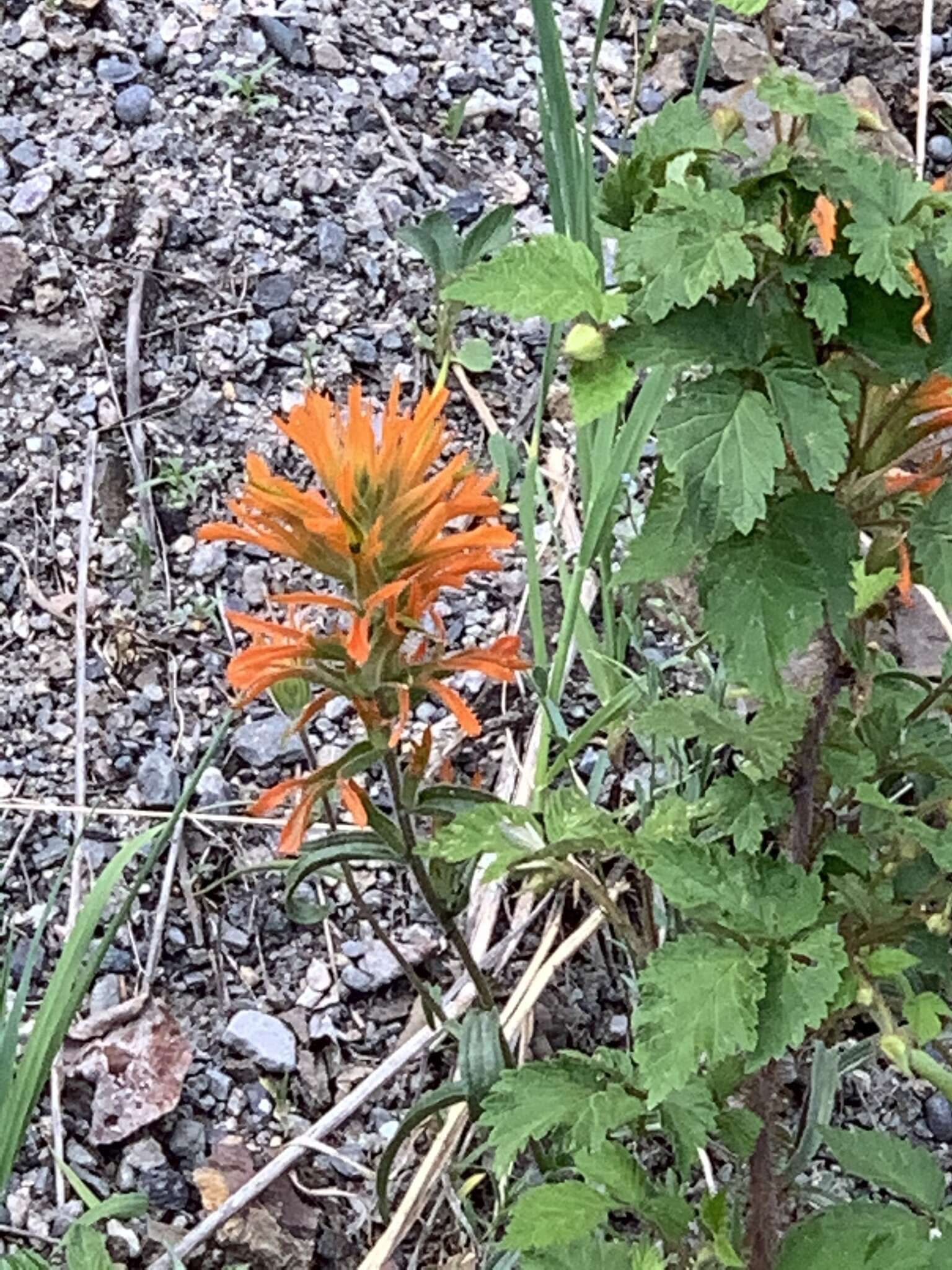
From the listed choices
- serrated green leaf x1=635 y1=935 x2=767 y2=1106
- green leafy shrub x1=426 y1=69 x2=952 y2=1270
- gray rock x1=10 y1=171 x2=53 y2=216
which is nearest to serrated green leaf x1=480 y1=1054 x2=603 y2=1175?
green leafy shrub x1=426 y1=69 x2=952 y2=1270

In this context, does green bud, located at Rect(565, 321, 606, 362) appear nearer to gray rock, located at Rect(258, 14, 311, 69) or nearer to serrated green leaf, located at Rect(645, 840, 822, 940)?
serrated green leaf, located at Rect(645, 840, 822, 940)

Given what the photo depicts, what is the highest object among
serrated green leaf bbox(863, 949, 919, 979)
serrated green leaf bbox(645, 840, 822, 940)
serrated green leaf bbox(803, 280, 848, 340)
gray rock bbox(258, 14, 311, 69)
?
gray rock bbox(258, 14, 311, 69)

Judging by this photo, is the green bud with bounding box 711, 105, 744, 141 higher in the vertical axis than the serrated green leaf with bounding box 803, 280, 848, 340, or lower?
higher

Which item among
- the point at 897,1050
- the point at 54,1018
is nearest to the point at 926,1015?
the point at 897,1050

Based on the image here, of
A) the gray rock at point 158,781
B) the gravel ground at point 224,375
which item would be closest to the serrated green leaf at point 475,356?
the gravel ground at point 224,375

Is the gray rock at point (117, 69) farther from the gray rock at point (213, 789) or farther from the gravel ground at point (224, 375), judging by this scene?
the gray rock at point (213, 789)

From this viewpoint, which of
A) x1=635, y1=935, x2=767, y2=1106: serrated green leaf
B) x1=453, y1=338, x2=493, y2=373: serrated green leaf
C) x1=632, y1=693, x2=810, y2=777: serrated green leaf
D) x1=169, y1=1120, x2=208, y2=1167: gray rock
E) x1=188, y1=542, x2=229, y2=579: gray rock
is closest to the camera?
x1=635, y1=935, x2=767, y2=1106: serrated green leaf

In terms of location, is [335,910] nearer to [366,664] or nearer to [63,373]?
[366,664]
